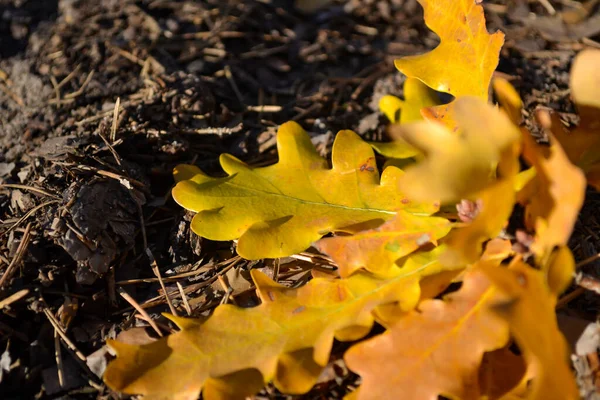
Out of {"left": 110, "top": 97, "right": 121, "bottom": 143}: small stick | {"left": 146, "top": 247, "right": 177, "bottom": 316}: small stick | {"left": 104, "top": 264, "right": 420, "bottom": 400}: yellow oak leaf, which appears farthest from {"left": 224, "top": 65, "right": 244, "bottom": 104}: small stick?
{"left": 104, "top": 264, "right": 420, "bottom": 400}: yellow oak leaf

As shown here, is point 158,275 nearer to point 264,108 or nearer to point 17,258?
point 17,258

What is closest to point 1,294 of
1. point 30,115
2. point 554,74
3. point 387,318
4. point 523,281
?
point 30,115

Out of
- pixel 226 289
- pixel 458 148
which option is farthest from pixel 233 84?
pixel 458 148

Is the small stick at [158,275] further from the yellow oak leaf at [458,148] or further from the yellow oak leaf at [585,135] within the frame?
the yellow oak leaf at [585,135]

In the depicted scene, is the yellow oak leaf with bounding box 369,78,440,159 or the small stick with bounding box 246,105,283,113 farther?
the small stick with bounding box 246,105,283,113

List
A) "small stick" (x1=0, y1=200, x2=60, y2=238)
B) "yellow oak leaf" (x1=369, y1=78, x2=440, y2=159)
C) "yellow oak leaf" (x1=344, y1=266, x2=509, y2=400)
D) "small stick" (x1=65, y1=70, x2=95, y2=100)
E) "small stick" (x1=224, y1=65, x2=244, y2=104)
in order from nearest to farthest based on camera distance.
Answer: "yellow oak leaf" (x1=344, y1=266, x2=509, y2=400) < "small stick" (x1=0, y1=200, x2=60, y2=238) < "yellow oak leaf" (x1=369, y1=78, x2=440, y2=159) < "small stick" (x1=65, y1=70, x2=95, y2=100) < "small stick" (x1=224, y1=65, x2=244, y2=104)

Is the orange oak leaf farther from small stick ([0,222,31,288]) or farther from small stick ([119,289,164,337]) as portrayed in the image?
small stick ([0,222,31,288])

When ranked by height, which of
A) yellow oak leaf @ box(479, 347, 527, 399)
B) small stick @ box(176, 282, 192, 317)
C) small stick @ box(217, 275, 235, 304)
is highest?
yellow oak leaf @ box(479, 347, 527, 399)

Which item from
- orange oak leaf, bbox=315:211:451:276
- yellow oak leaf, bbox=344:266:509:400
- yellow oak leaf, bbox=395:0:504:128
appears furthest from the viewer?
yellow oak leaf, bbox=395:0:504:128
